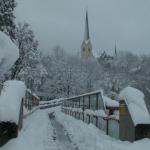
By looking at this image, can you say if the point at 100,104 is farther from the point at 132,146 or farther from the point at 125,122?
the point at 132,146

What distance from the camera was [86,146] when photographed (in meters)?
13.8

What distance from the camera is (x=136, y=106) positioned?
46.1 ft

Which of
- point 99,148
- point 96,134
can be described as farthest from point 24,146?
point 96,134

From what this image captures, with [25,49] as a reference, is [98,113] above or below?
below

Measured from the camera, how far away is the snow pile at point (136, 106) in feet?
44.0

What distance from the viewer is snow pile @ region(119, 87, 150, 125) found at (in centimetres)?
1340

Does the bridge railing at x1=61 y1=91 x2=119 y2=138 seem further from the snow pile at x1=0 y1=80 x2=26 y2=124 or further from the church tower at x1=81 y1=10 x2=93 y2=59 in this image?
the church tower at x1=81 y1=10 x2=93 y2=59

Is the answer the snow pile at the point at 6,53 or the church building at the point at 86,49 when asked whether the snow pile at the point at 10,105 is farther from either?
the church building at the point at 86,49

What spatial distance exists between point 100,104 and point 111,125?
11.1 feet

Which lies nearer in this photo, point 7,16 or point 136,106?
point 136,106

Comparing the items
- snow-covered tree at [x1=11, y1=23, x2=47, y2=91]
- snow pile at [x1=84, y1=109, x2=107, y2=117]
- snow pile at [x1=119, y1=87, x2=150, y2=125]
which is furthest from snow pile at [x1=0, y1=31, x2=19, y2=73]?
snow-covered tree at [x1=11, y1=23, x2=47, y2=91]

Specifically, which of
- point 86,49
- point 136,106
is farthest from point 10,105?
point 86,49

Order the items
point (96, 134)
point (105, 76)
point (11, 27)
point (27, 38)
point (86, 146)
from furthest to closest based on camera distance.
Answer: point (105, 76) < point (27, 38) < point (11, 27) < point (96, 134) < point (86, 146)

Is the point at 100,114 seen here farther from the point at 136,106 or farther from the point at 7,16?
the point at 7,16
